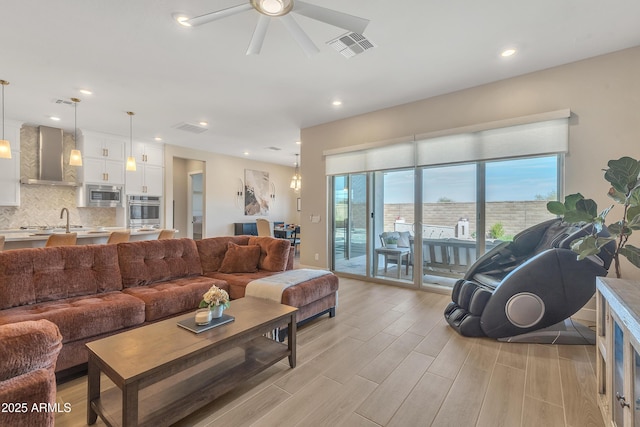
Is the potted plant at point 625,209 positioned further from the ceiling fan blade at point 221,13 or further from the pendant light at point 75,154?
the pendant light at point 75,154

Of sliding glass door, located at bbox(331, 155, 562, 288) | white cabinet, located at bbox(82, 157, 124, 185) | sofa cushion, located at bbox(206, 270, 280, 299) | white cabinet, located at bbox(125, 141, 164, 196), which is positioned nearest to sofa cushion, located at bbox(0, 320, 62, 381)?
sofa cushion, located at bbox(206, 270, 280, 299)

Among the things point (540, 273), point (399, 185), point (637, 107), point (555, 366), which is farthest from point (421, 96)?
point (555, 366)

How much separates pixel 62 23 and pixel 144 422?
10.7 feet

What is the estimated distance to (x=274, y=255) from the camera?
11.7 ft

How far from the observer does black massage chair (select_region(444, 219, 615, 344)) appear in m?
2.39

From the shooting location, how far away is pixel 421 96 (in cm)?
405

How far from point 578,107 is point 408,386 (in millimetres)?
3487

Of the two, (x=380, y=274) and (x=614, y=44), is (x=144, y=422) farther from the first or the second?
(x=614, y=44)

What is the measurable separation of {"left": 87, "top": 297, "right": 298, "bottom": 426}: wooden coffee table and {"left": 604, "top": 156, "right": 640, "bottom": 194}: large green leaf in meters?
2.57

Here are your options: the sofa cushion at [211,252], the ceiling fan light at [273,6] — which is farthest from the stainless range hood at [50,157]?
the ceiling fan light at [273,6]

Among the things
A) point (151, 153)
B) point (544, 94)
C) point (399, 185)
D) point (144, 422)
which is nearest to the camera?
point (144, 422)

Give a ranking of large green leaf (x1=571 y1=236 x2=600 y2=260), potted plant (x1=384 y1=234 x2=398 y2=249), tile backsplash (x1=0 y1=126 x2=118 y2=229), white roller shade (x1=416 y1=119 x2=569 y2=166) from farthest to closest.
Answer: tile backsplash (x1=0 y1=126 x2=118 y2=229)
potted plant (x1=384 y1=234 x2=398 y2=249)
white roller shade (x1=416 y1=119 x2=569 y2=166)
large green leaf (x1=571 y1=236 x2=600 y2=260)

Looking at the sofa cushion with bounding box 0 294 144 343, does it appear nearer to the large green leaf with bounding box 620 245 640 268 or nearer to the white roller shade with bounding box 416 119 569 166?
the large green leaf with bounding box 620 245 640 268

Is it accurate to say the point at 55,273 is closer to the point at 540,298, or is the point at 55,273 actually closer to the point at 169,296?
the point at 169,296
